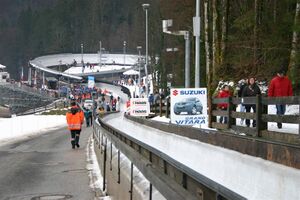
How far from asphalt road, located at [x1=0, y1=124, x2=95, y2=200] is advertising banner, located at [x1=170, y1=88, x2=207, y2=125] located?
10.3 feet

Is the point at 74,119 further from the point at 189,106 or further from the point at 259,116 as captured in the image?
the point at 259,116

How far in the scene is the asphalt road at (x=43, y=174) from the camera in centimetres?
1109

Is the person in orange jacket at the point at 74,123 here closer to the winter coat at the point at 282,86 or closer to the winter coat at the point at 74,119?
the winter coat at the point at 74,119

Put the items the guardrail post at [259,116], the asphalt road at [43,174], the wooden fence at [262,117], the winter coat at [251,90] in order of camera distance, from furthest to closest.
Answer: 1. the winter coat at [251,90]
2. the guardrail post at [259,116]
3. the wooden fence at [262,117]
4. the asphalt road at [43,174]

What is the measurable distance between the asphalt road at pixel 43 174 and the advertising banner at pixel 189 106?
10.3 ft

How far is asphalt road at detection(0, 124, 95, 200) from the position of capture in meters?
11.1

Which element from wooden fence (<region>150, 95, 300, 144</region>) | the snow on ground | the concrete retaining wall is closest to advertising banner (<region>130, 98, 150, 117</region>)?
the snow on ground

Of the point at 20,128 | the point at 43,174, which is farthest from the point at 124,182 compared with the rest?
the point at 20,128

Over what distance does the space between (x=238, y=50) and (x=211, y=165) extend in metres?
21.6

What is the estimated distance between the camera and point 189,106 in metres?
18.0

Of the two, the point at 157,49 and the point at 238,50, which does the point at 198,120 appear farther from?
the point at 157,49

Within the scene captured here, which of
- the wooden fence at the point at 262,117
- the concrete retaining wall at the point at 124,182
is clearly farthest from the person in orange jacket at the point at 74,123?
the concrete retaining wall at the point at 124,182

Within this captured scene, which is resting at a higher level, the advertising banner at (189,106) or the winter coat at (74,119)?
the advertising banner at (189,106)

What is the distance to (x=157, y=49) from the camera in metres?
86.1
